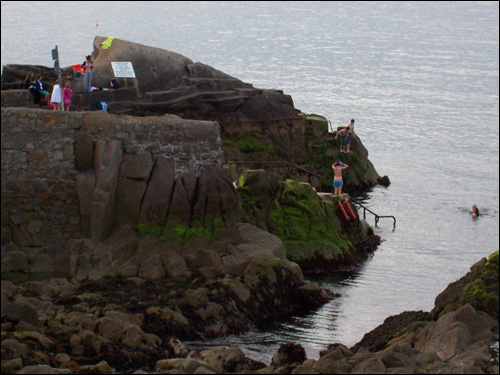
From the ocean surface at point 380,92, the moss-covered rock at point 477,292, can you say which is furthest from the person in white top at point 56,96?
the moss-covered rock at point 477,292

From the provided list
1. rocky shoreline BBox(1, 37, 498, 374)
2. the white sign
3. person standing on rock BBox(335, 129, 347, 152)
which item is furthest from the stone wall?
person standing on rock BBox(335, 129, 347, 152)

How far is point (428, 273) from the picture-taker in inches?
1351

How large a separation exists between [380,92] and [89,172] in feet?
214

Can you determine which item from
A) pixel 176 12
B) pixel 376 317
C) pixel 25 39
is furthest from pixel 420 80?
pixel 176 12

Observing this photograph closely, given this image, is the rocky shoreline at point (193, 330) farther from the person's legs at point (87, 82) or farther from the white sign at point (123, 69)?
the white sign at point (123, 69)

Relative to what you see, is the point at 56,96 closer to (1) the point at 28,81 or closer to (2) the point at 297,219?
(1) the point at 28,81

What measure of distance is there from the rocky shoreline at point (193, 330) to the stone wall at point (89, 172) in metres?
1.87

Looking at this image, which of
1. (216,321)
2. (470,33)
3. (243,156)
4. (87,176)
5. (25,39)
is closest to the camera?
(216,321)

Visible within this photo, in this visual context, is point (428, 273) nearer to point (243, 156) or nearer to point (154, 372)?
point (243, 156)

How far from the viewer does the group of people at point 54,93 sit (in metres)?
28.5

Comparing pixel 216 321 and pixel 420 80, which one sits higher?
pixel 420 80

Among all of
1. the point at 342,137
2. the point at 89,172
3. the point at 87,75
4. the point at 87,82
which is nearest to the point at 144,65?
the point at 87,82

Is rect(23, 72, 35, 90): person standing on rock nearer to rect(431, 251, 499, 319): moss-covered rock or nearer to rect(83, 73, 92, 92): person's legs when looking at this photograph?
rect(83, 73, 92, 92): person's legs

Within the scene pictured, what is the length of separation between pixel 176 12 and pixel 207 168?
161 m
